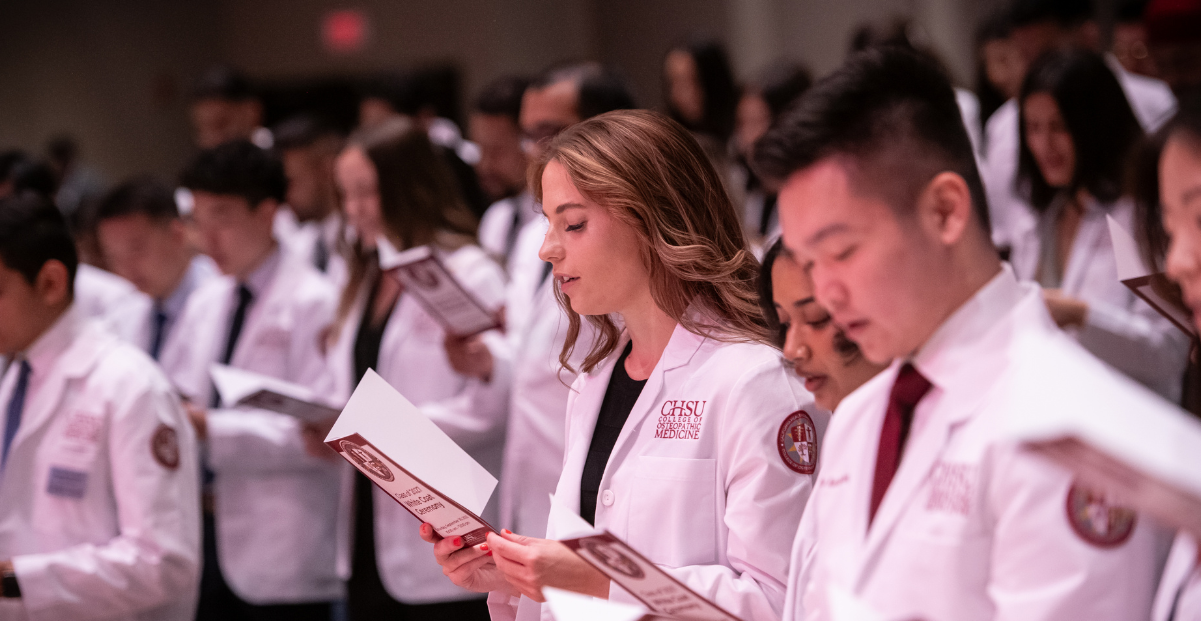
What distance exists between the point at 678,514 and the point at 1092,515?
0.78 m

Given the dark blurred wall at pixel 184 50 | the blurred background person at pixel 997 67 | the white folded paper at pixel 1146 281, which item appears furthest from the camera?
the dark blurred wall at pixel 184 50

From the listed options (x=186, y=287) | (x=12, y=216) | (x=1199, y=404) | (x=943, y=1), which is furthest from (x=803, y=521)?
→ (x=943, y=1)

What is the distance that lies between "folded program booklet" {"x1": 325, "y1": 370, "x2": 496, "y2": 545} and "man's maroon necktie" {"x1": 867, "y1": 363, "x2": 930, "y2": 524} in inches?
28.2

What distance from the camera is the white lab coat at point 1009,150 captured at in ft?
13.3

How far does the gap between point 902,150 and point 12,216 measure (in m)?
2.31

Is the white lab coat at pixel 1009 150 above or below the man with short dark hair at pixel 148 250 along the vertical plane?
above

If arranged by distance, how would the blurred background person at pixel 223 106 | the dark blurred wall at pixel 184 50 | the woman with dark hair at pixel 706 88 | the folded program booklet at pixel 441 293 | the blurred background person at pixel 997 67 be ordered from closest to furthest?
the folded program booklet at pixel 441 293 < the blurred background person at pixel 997 67 < the woman with dark hair at pixel 706 88 < the blurred background person at pixel 223 106 < the dark blurred wall at pixel 184 50

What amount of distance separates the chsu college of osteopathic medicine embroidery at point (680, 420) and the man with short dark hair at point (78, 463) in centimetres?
131

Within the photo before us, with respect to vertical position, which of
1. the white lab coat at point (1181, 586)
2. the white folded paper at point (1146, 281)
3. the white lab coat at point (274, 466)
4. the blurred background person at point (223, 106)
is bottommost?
the white lab coat at point (274, 466)

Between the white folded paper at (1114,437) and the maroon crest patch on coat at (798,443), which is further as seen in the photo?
the maroon crest patch on coat at (798,443)

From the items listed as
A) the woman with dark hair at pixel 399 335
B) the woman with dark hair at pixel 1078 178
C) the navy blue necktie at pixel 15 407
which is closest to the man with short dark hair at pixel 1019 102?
the woman with dark hair at pixel 1078 178

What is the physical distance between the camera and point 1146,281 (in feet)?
5.76

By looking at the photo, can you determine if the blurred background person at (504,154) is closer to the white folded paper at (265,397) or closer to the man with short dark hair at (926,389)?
the white folded paper at (265,397)

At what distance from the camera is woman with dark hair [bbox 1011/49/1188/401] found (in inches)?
119
